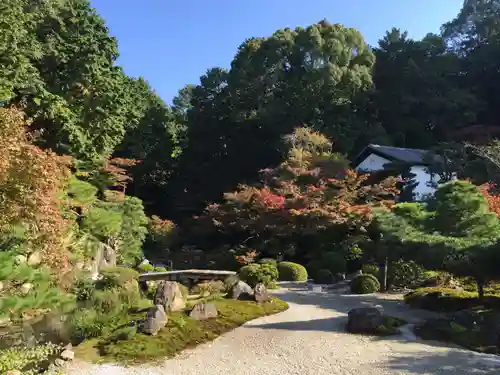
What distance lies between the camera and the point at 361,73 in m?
24.2

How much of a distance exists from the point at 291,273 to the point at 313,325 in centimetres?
648

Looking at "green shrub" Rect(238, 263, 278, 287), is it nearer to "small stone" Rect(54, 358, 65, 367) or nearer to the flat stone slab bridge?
the flat stone slab bridge

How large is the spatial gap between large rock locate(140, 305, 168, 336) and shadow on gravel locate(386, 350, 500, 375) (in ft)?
12.0

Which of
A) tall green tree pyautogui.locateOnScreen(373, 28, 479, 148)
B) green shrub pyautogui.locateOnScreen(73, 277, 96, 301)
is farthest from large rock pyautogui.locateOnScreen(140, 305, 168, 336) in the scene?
tall green tree pyautogui.locateOnScreen(373, 28, 479, 148)

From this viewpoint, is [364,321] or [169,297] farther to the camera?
[169,297]

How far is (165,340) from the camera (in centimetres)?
709

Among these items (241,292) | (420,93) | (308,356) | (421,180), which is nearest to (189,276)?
(241,292)

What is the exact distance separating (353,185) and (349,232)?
2.04m

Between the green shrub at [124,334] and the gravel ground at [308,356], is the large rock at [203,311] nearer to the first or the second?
the gravel ground at [308,356]

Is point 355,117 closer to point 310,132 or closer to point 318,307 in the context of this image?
point 310,132

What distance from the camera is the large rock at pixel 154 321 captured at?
7297 millimetres

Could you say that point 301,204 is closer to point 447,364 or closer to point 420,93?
point 447,364

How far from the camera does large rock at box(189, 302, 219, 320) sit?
8164 mm

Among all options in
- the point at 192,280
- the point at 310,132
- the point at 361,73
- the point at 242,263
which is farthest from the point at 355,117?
the point at 192,280
